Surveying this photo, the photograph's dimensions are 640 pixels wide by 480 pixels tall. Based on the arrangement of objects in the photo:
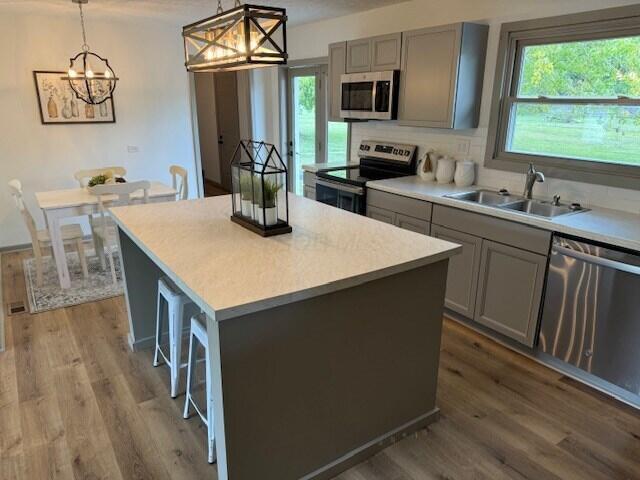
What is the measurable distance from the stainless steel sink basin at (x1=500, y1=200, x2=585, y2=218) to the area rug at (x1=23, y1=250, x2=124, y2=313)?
3.21 metres

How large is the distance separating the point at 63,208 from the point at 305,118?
302cm

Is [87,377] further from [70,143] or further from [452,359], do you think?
[70,143]

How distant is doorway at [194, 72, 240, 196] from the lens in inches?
275

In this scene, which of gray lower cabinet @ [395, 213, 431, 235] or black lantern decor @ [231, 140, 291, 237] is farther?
gray lower cabinet @ [395, 213, 431, 235]

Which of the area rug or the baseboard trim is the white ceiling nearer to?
the area rug

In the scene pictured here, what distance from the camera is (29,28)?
4.43 m

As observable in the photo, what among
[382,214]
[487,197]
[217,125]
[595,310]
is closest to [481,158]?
[487,197]

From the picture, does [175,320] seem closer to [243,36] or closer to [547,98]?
[243,36]

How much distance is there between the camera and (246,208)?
2.32m

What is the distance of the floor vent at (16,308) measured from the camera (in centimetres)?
343

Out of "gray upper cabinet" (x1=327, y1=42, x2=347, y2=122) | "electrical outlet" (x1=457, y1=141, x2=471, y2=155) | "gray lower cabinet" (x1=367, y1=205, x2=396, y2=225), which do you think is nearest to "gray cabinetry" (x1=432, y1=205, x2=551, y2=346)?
"gray lower cabinet" (x1=367, y1=205, x2=396, y2=225)

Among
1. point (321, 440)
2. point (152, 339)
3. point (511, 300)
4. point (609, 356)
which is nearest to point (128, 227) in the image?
point (152, 339)

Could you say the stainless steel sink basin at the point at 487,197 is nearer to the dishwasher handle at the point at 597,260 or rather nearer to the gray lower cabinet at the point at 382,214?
the gray lower cabinet at the point at 382,214

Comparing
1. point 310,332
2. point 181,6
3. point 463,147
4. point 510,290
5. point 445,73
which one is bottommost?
point 510,290
